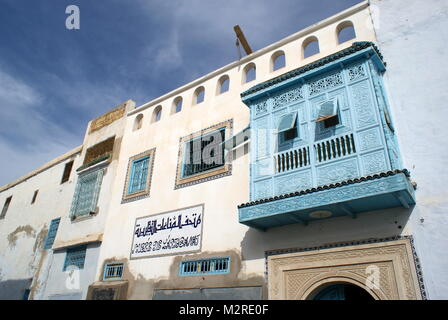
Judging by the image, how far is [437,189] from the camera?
4797 mm

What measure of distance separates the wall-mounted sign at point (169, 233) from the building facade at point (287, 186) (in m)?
0.03

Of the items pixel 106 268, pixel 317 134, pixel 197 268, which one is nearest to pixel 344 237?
pixel 317 134

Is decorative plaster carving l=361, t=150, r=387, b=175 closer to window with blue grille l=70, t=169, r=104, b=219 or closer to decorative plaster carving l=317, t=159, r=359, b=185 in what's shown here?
decorative plaster carving l=317, t=159, r=359, b=185

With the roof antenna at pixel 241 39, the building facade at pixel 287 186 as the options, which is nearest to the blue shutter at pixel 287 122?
the building facade at pixel 287 186

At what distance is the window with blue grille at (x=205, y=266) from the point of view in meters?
6.38

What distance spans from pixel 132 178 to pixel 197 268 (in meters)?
3.42

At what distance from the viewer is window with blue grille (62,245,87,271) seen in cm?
908

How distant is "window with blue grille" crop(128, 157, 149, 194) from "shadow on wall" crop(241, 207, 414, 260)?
11.6ft

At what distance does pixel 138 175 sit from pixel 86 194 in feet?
6.74

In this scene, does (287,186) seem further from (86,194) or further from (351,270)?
(86,194)

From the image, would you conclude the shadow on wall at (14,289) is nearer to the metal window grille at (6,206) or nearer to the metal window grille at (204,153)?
the metal window grille at (6,206)

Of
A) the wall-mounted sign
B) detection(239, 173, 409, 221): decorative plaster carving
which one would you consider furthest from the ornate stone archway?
the wall-mounted sign
